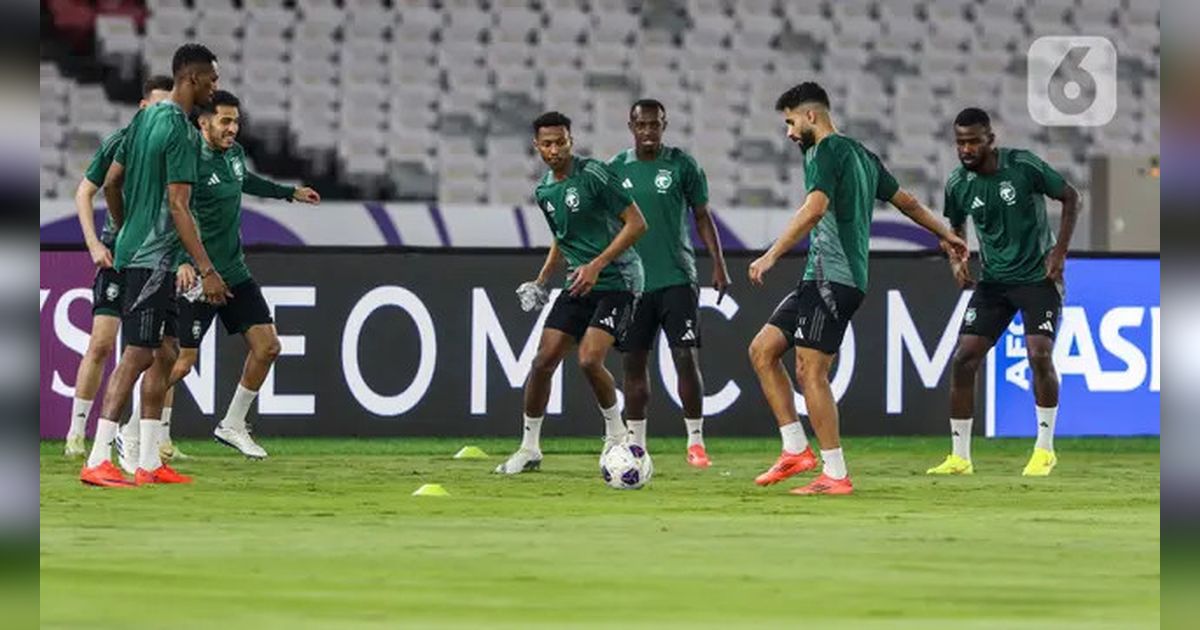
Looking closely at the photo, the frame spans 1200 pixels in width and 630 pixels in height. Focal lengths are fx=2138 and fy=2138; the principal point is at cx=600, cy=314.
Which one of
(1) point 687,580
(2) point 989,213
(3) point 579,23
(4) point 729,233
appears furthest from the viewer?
(3) point 579,23

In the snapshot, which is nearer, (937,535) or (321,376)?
(937,535)

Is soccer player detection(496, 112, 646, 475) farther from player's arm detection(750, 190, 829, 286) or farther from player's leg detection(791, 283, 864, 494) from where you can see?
player's arm detection(750, 190, 829, 286)

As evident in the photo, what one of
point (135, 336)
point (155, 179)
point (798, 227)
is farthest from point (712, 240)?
point (135, 336)

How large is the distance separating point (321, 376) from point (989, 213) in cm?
542

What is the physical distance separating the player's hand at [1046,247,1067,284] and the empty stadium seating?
9.63 m

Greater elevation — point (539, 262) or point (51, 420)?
point (539, 262)

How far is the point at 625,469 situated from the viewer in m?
10.9

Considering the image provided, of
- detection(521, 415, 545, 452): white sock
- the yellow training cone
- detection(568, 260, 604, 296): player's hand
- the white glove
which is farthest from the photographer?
the white glove

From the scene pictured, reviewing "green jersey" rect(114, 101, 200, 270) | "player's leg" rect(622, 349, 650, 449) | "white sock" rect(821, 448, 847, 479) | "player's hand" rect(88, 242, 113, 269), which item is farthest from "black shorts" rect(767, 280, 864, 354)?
"player's hand" rect(88, 242, 113, 269)

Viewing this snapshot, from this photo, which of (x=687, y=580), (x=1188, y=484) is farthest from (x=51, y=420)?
(x=1188, y=484)

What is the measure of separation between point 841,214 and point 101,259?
4163mm

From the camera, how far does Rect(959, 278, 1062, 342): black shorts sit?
42.2 feet

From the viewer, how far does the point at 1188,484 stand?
2.34m

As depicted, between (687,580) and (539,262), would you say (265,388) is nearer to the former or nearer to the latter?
(539,262)
